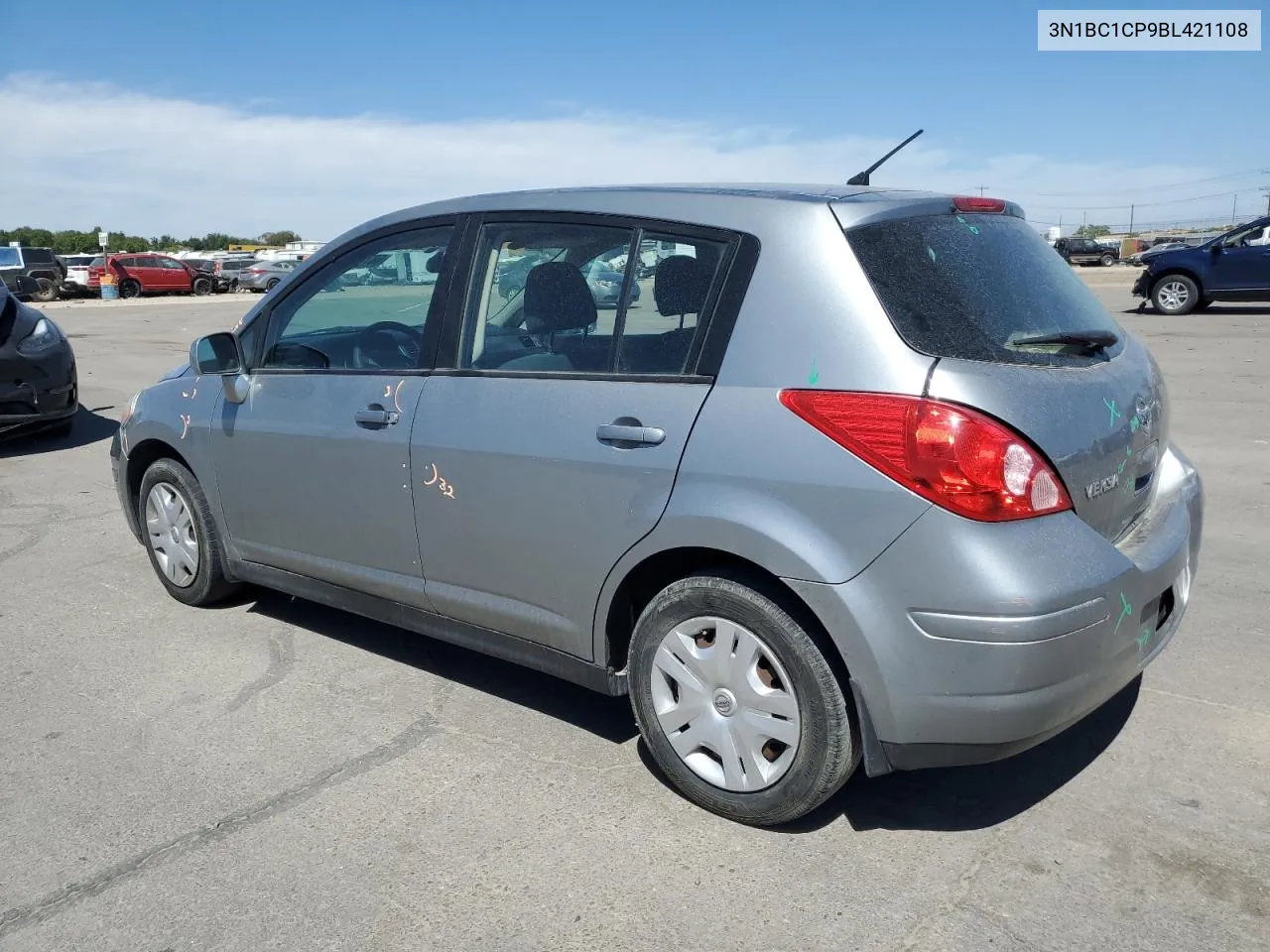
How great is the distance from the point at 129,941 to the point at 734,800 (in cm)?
155

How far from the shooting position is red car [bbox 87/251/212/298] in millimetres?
40906

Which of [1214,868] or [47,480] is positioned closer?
[1214,868]

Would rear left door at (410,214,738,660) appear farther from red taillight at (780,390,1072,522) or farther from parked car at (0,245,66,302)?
parked car at (0,245,66,302)

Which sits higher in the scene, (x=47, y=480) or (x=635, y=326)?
(x=635, y=326)

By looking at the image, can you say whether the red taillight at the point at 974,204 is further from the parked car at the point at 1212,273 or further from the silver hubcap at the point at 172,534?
the parked car at the point at 1212,273

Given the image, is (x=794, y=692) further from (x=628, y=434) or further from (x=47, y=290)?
(x=47, y=290)

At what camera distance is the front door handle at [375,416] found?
3.81 meters

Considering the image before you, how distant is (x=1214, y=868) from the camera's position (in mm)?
2832

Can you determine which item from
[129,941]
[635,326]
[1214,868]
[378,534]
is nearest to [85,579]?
[378,534]

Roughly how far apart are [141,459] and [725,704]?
3317 mm

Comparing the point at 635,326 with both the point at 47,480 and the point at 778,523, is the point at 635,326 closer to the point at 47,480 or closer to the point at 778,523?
the point at 778,523

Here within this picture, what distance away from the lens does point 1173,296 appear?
62.0ft

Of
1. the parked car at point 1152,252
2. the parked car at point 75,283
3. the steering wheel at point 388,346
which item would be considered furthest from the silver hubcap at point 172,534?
the parked car at point 75,283

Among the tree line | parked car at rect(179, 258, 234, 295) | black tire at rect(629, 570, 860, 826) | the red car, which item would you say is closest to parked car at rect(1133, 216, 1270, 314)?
black tire at rect(629, 570, 860, 826)
